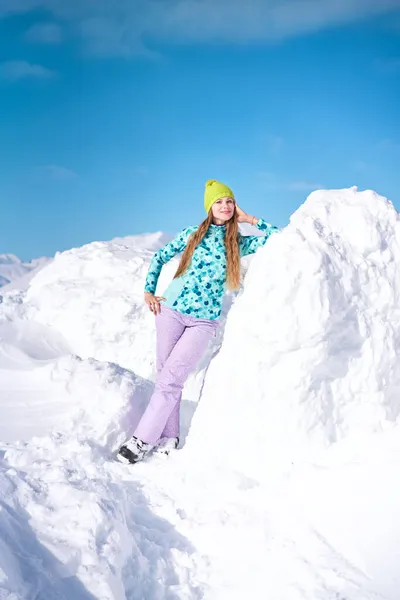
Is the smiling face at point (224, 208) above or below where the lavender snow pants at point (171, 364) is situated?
above

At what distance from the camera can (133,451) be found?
3916mm

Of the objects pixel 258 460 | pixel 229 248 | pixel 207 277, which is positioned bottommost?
pixel 258 460

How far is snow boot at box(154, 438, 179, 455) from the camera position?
4059mm

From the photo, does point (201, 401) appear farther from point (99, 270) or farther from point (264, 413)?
point (99, 270)

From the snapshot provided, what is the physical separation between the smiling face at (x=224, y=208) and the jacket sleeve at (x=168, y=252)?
0.78ft

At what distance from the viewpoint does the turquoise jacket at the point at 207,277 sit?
410 centimetres

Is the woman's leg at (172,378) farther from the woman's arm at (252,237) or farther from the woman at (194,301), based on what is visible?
the woman's arm at (252,237)

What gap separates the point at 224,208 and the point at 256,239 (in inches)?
13.3

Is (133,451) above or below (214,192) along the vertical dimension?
below

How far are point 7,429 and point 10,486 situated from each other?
58.0 inches

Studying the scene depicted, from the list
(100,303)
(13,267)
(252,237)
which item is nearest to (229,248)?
(252,237)

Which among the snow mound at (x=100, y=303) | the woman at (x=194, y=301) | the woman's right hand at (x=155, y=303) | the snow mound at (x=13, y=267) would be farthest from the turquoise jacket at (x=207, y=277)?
the snow mound at (x=13, y=267)

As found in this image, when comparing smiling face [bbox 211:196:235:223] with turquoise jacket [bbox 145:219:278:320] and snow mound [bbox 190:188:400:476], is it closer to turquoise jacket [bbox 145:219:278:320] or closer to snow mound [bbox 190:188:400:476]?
turquoise jacket [bbox 145:219:278:320]

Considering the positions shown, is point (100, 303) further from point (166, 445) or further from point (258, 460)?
point (258, 460)
